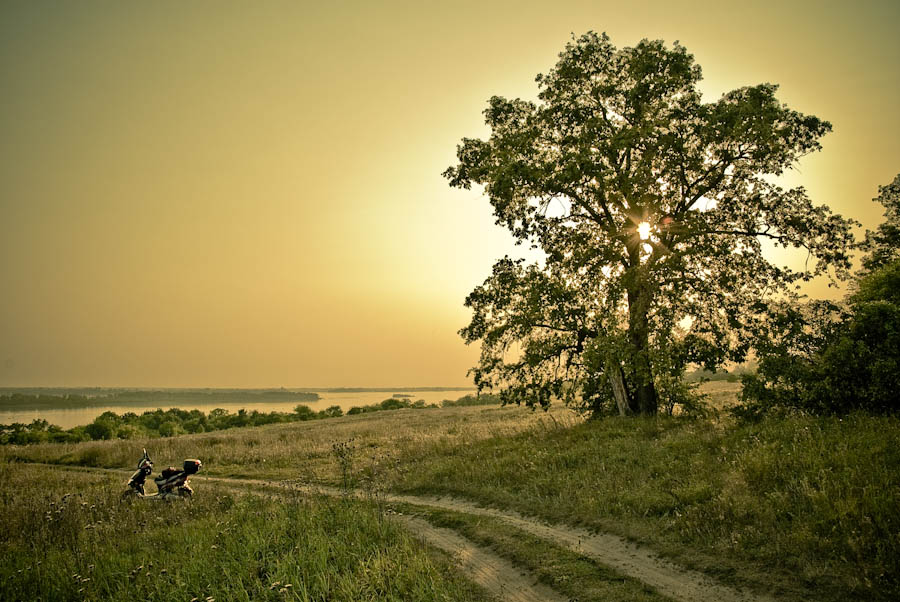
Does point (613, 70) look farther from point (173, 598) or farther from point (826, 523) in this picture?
point (173, 598)

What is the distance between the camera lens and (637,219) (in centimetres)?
1972

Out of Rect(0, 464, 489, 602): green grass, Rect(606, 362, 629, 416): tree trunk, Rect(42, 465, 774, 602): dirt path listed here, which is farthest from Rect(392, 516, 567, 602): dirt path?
Rect(606, 362, 629, 416): tree trunk

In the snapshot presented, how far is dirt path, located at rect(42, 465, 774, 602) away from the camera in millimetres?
7176

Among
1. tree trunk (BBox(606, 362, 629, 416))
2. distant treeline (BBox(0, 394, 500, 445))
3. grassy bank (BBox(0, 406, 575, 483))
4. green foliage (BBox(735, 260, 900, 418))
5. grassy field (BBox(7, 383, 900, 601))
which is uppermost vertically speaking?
green foliage (BBox(735, 260, 900, 418))

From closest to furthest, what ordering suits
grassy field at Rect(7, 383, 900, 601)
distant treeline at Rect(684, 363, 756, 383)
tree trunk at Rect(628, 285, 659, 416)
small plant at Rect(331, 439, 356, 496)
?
grassy field at Rect(7, 383, 900, 601)
small plant at Rect(331, 439, 356, 496)
tree trunk at Rect(628, 285, 659, 416)
distant treeline at Rect(684, 363, 756, 383)

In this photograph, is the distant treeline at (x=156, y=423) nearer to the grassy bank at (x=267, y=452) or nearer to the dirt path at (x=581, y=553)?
the grassy bank at (x=267, y=452)

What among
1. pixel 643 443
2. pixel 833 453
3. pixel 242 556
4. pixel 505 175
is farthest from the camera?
pixel 505 175

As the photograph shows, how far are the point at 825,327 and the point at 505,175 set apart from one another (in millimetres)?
11795

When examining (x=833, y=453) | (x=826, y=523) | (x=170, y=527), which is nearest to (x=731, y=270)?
(x=833, y=453)

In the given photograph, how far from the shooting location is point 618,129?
1948cm

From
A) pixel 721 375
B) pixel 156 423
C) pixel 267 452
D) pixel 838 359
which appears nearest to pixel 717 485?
pixel 838 359

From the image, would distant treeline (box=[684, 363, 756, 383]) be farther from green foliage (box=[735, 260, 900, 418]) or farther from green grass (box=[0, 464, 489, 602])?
green grass (box=[0, 464, 489, 602])

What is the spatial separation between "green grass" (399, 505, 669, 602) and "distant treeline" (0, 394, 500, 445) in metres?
20.8

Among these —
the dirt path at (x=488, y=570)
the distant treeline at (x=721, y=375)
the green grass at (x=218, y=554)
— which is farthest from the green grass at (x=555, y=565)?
the distant treeline at (x=721, y=375)
